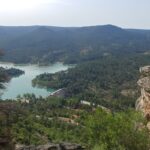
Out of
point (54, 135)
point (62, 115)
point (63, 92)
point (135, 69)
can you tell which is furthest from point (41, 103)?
point (135, 69)

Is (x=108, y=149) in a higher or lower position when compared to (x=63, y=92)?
higher

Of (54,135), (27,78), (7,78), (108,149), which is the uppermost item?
(7,78)

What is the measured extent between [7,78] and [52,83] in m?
130

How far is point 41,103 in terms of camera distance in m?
97.8

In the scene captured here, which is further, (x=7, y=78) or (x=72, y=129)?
(x=72, y=129)

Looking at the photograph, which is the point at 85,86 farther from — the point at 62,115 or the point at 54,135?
the point at 54,135

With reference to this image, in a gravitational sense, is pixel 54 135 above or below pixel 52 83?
above

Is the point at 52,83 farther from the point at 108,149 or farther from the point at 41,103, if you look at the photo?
the point at 108,149

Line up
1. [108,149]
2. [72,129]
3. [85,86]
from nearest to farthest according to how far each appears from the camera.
A: 1. [108,149]
2. [72,129]
3. [85,86]

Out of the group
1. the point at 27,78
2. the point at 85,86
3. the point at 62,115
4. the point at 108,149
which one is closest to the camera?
the point at 108,149

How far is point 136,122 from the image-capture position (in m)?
29.2

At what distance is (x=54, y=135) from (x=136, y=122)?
87.1ft

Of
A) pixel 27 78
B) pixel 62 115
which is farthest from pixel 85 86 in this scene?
pixel 62 115

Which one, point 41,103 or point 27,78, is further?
point 27,78
